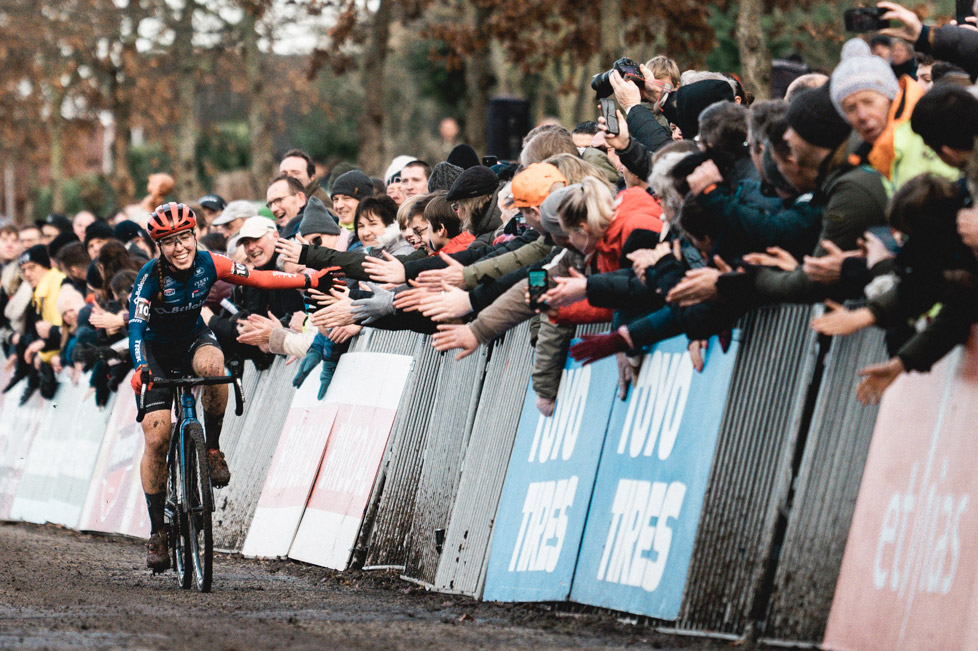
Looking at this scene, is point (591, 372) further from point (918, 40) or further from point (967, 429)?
point (967, 429)

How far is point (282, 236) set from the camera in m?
13.9

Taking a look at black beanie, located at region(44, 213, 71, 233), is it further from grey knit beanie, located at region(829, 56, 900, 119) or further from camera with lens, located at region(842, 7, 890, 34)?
grey knit beanie, located at region(829, 56, 900, 119)

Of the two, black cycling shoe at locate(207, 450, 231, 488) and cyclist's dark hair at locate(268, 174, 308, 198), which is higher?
cyclist's dark hair at locate(268, 174, 308, 198)

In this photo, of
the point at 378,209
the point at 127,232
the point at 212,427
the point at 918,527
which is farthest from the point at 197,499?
the point at 127,232

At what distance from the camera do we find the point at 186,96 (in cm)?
3481

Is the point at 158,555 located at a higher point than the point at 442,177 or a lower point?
lower

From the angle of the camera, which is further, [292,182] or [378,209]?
[292,182]

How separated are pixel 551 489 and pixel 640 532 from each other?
→ 1.14m

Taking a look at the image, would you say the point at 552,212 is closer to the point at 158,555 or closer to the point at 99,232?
the point at 158,555

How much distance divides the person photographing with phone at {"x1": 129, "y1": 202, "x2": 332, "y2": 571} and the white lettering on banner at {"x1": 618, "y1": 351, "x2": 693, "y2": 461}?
3495 millimetres

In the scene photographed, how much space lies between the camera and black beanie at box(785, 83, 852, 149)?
6.45m

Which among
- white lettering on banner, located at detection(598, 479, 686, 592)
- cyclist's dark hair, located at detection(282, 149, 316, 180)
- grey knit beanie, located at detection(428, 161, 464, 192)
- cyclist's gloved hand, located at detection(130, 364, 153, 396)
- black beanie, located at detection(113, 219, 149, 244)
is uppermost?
cyclist's dark hair, located at detection(282, 149, 316, 180)

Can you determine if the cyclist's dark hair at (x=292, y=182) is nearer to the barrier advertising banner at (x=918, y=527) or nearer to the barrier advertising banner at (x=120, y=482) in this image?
the barrier advertising banner at (x=120, y=482)

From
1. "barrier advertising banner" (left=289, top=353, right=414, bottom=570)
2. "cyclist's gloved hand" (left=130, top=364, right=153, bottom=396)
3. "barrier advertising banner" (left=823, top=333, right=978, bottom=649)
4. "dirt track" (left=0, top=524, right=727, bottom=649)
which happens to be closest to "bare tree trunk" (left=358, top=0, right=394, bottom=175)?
"barrier advertising banner" (left=289, top=353, right=414, bottom=570)
